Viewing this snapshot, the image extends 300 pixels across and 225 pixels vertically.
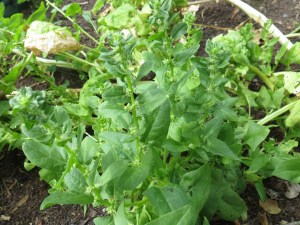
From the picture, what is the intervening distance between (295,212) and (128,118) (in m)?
1.17

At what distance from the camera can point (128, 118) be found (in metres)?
0.97

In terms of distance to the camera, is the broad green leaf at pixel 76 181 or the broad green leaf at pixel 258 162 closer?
the broad green leaf at pixel 76 181

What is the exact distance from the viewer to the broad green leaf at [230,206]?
125 cm

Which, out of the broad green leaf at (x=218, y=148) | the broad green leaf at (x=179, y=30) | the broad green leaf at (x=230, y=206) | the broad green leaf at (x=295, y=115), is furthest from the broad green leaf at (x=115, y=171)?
the broad green leaf at (x=295, y=115)

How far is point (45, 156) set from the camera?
894 mm

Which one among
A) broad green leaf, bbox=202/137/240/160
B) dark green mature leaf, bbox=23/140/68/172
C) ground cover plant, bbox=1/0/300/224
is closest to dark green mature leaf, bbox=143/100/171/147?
ground cover plant, bbox=1/0/300/224

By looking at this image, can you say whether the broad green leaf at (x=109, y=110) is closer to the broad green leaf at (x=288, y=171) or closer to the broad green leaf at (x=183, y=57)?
the broad green leaf at (x=183, y=57)

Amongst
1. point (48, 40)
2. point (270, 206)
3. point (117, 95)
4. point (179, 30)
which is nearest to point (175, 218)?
point (117, 95)

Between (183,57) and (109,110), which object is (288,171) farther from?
(109,110)

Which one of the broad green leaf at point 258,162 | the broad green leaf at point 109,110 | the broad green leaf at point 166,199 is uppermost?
the broad green leaf at point 109,110

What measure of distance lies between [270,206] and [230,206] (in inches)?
13.6

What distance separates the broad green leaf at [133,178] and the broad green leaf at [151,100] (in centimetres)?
22

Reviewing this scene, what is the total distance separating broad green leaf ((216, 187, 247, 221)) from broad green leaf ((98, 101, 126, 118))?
749 mm

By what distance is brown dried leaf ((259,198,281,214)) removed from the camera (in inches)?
55.4
